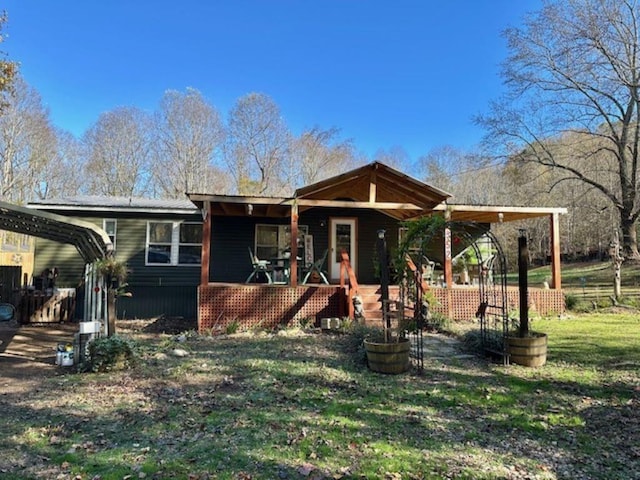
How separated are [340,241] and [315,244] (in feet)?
2.68

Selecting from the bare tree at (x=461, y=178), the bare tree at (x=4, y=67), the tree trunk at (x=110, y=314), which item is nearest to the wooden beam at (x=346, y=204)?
the tree trunk at (x=110, y=314)

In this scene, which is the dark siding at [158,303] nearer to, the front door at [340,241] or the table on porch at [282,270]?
the table on porch at [282,270]

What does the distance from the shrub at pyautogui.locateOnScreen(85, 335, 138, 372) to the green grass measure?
6.6 inches

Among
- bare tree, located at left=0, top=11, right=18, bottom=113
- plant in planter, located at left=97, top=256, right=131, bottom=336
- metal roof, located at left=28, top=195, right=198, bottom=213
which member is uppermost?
bare tree, located at left=0, top=11, right=18, bottom=113

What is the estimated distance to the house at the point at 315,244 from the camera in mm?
9672

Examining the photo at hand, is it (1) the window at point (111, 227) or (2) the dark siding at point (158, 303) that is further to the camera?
(1) the window at point (111, 227)

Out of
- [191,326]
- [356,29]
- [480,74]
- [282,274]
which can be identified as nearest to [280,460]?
[191,326]

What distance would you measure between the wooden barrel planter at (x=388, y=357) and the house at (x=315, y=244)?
3648 mm

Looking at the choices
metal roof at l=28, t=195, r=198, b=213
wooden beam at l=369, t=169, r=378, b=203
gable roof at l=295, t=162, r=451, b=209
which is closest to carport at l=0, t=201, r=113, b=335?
metal roof at l=28, t=195, r=198, b=213

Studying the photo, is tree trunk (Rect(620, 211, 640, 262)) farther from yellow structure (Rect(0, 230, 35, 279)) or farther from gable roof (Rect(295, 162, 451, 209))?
yellow structure (Rect(0, 230, 35, 279))

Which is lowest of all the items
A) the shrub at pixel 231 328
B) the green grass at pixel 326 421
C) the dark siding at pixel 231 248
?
the green grass at pixel 326 421

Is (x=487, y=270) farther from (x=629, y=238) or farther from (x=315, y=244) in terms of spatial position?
(x=629, y=238)

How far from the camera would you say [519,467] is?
3.22m

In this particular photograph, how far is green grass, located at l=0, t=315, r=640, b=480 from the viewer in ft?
10.4
